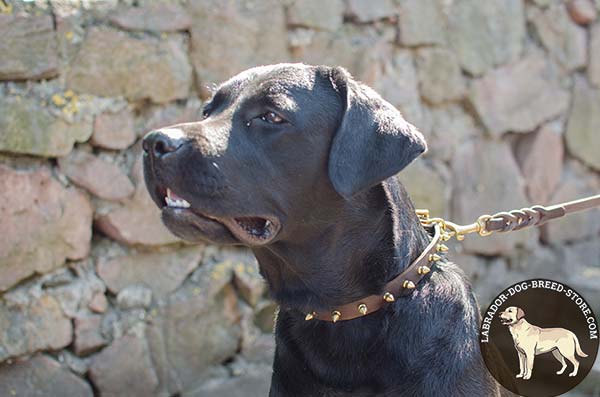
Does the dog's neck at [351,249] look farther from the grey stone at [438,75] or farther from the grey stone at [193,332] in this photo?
the grey stone at [438,75]

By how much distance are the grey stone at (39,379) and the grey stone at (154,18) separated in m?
1.48

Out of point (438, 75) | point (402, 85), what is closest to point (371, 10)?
point (402, 85)

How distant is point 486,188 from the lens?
4754 millimetres

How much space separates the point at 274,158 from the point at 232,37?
155cm

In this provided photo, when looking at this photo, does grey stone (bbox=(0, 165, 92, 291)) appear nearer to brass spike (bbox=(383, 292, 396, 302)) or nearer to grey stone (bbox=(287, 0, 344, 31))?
grey stone (bbox=(287, 0, 344, 31))

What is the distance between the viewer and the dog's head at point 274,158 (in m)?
2.22

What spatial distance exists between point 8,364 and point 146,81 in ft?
4.40

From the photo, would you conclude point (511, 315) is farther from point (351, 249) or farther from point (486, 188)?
point (486, 188)

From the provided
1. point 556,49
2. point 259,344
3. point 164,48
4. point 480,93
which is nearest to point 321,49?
point 164,48

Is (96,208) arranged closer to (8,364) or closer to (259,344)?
(8,364)

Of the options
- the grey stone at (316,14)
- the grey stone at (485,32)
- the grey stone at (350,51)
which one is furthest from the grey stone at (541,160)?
the grey stone at (316,14)

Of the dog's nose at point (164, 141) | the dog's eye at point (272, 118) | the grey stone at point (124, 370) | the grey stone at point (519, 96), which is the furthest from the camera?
the grey stone at point (519, 96)

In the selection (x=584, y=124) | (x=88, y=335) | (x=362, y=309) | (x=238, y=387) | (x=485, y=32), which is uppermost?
(x=485, y=32)

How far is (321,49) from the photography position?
400cm
